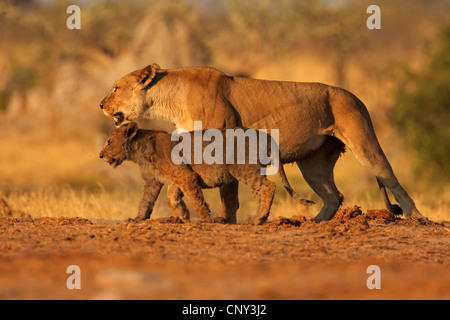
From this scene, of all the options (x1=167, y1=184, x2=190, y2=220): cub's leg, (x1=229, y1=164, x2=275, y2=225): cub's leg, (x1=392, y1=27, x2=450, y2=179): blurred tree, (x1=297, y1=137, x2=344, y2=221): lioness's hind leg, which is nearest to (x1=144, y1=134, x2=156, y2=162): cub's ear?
(x1=167, y1=184, x2=190, y2=220): cub's leg

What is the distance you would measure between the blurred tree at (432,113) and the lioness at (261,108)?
9326mm

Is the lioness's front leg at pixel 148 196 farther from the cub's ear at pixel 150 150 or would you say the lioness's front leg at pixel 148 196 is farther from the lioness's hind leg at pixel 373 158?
the lioness's hind leg at pixel 373 158

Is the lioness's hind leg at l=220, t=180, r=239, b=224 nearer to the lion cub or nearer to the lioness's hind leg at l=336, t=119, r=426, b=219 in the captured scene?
the lion cub

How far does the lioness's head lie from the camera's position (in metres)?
10.1

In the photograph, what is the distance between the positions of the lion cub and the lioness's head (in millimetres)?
749

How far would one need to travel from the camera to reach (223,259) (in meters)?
6.87

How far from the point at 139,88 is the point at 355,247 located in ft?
12.2

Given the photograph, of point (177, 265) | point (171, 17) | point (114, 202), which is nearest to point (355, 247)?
point (177, 265)

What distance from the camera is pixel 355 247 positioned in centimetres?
764

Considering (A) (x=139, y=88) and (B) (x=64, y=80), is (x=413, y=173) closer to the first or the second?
(A) (x=139, y=88)

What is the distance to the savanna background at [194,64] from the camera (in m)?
17.2

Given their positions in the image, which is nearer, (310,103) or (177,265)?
(177,265)
